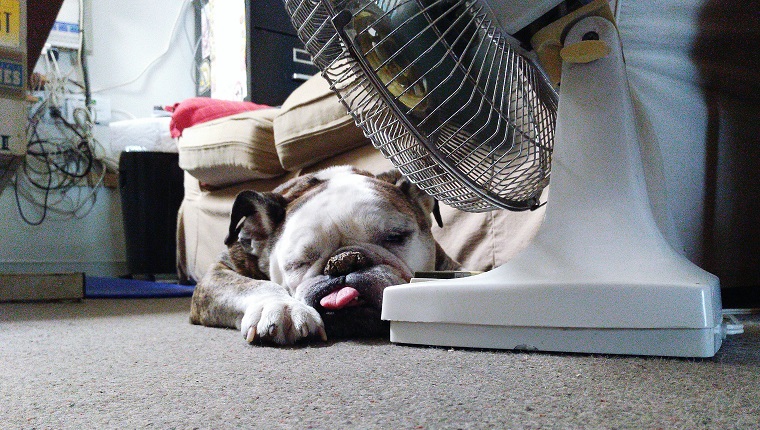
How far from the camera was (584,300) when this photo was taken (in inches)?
27.5

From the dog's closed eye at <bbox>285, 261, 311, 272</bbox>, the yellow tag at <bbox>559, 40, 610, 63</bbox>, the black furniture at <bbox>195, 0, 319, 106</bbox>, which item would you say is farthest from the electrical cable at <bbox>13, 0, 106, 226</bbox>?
the yellow tag at <bbox>559, 40, 610, 63</bbox>

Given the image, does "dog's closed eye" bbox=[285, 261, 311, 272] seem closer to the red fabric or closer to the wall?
the red fabric

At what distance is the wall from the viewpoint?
367 centimetres

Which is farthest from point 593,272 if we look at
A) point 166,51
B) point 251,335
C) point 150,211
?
point 166,51

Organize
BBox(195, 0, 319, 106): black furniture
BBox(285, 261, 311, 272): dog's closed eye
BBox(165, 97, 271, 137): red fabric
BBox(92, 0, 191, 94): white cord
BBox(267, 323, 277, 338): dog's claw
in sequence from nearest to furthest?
BBox(267, 323, 277, 338): dog's claw < BBox(285, 261, 311, 272): dog's closed eye < BBox(165, 97, 271, 137): red fabric < BBox(195, 0, 319, 106): black furniture < BBox(92, 0, 191, 94): white cord

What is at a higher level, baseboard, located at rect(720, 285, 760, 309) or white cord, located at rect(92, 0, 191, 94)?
white cord, located at rect(92, 0, 191, 94)

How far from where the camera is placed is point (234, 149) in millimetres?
2318

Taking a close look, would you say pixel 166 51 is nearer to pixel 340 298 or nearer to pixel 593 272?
pixel 340 298

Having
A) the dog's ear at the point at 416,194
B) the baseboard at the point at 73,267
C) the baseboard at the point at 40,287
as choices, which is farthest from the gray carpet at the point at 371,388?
the baseboard at the point at 73,267

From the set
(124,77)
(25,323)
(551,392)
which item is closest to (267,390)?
(551,392)

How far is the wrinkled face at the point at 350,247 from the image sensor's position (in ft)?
3.33

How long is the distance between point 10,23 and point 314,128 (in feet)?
3.41

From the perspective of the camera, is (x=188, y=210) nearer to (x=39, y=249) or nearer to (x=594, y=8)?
(x=39, y=249)

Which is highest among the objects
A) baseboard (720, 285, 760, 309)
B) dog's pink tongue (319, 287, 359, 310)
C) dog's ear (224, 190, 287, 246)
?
dog's ear (224, 190, 287, 246)
